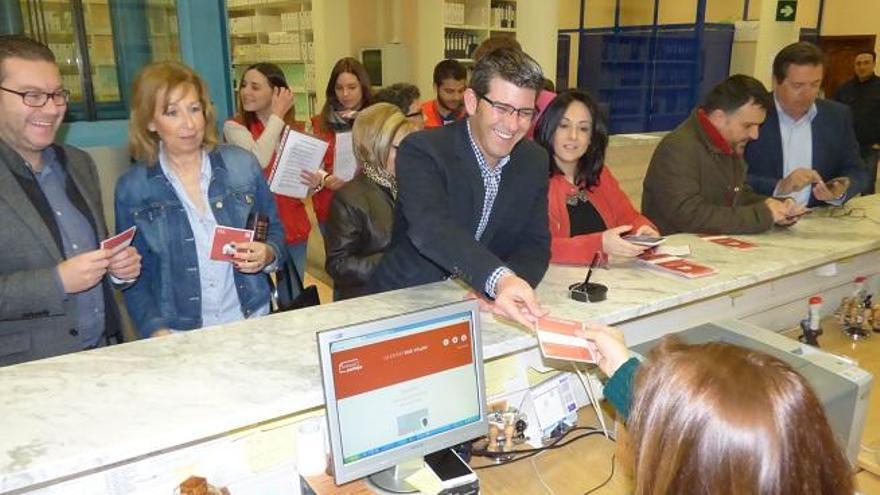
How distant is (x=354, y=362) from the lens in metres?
1.28

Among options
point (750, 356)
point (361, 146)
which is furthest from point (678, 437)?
point (361, 146)

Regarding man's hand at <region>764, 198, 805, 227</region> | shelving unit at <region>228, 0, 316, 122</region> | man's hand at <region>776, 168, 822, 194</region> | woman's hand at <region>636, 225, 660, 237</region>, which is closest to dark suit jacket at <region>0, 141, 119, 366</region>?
woman's hand at <region>636, 225, 660, 237</region>

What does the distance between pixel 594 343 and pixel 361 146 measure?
1420mm

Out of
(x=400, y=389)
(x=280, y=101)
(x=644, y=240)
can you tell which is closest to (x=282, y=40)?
(x=280, y=101)

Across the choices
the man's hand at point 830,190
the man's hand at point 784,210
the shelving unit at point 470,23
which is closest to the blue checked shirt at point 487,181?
the man's hand at point 784,210

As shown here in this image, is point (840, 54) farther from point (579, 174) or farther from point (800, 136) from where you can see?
point (579, 174)

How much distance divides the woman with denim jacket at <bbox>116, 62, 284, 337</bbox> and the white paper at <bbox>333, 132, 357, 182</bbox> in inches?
54.0

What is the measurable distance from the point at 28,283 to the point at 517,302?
1.26m

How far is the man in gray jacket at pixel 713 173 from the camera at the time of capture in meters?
2.54

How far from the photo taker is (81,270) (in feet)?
5.44

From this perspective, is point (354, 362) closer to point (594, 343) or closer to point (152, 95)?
point (594, 343)

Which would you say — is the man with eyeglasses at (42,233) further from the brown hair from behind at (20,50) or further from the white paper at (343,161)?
the white paper at (343,161)

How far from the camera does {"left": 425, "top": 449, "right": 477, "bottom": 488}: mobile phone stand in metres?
1.37

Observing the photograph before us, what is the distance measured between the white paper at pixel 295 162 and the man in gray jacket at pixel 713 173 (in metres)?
1.64
